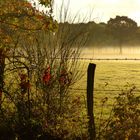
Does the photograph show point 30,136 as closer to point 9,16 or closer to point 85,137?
point 85,137

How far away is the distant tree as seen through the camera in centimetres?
13825

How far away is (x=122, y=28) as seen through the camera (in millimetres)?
137750

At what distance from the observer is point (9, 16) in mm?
10867

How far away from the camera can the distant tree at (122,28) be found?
5443 inches

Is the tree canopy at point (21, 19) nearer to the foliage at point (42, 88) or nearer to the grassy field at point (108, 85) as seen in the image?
the foliage at point (42, 88)

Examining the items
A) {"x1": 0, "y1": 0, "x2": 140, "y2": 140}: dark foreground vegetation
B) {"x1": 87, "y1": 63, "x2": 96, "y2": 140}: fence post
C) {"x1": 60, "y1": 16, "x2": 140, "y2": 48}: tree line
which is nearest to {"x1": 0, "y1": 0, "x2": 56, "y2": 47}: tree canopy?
{"x1": 0, "y1": 0, "x2": 140, "y2": 140}: dark foreground vegetation

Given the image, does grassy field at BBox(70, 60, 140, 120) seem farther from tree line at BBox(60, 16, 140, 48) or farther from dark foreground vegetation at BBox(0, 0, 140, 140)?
tree line at BBox(60, 16, 140, 48)

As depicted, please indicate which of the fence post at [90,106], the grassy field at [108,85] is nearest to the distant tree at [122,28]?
the grassy field at [108,85]

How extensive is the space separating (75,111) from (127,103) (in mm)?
1460

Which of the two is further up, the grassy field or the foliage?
the foliage

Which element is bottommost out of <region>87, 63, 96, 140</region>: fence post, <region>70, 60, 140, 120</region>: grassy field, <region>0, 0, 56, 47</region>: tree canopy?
<region>70, 60, 140, 120</region>: grassy field

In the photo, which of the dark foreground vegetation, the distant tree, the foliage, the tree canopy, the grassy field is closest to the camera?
the dark foreground vegetation

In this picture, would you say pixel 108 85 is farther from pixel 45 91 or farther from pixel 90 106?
pixel 90 106

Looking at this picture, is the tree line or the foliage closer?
the foliage
